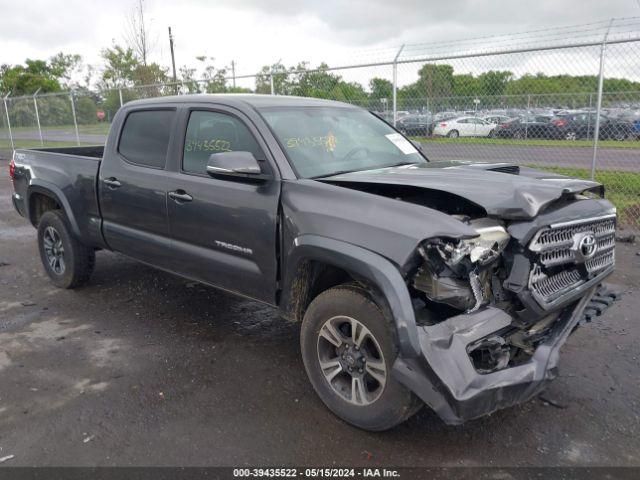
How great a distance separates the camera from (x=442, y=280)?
8.91ft

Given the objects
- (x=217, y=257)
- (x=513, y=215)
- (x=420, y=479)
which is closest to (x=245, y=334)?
(x=217, y=257)

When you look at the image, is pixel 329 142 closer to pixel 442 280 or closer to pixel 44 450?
pixel 442 280

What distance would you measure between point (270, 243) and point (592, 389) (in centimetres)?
229

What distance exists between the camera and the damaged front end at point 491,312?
8.43ft

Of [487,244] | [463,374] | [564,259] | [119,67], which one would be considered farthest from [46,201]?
[119,67]

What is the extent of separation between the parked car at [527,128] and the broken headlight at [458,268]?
630 centimetres

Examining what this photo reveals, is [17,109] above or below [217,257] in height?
above

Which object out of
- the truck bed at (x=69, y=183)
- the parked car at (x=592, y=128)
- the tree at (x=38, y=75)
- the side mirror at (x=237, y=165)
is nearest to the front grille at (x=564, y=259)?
the side mirror at (x=237, y=165)

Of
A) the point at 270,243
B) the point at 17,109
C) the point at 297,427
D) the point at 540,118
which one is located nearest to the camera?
the point at 297,427

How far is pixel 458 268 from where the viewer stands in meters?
2.74

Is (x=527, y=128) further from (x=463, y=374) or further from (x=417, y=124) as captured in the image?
(x=463, y=374)

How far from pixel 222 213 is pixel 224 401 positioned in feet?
4.06

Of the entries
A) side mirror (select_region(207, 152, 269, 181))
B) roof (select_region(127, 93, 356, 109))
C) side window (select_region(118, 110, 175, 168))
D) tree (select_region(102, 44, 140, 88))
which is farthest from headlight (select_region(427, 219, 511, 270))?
tree (select_region(102, 44, 140, 88))

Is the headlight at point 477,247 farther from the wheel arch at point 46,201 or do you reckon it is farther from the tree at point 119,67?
the tree at point 119,67
